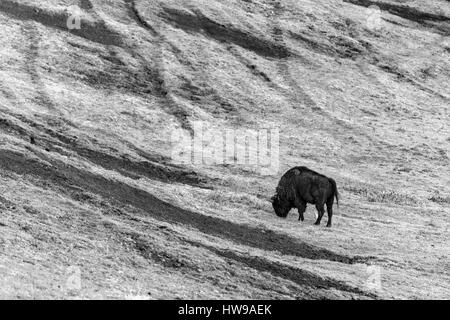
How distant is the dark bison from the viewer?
118ft

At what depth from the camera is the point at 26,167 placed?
3697 cm

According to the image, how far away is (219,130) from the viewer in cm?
5459

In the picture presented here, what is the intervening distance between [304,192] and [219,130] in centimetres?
1897

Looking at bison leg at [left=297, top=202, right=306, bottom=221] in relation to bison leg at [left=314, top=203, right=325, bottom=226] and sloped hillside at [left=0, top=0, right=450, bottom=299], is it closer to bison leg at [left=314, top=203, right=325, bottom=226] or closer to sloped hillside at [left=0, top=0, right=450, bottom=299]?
sloped hillside at [left=0, top=0, right=450, bottom=299]

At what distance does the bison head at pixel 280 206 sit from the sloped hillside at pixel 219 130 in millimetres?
508

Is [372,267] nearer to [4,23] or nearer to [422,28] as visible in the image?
[4,23]

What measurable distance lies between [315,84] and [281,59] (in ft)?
15.3

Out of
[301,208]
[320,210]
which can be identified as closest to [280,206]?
[301,208]

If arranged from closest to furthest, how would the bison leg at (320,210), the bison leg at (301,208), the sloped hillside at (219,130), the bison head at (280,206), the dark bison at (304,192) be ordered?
the sloped hillside at (219,130), the dark bison at (304,192), the bison leg at (320,210), the bison leg at (301,208), the bison head at (280,206)

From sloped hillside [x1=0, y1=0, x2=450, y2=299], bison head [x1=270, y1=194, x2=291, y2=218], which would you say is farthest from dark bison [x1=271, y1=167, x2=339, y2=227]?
sloped hillside [x1=0, y1=0, x2=450, y2=299]

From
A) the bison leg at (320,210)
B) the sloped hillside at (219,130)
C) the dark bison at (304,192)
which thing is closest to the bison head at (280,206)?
the dark bison at (304,192)

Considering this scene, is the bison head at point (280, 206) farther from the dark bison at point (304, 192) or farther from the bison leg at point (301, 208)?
the bison leg at point (301, 208)

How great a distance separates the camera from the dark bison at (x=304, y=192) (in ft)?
118

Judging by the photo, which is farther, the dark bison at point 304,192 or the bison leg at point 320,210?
the bison leg at point 320,210
